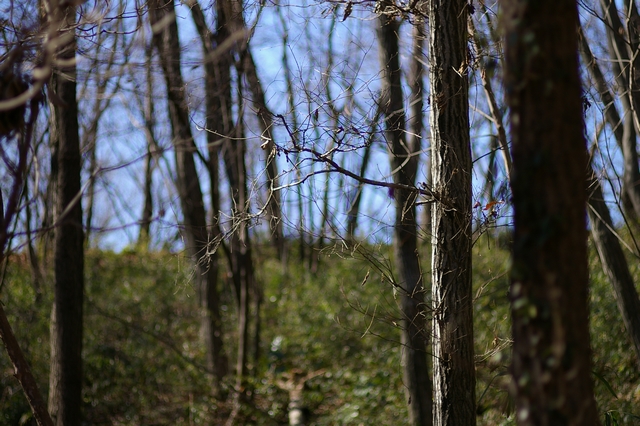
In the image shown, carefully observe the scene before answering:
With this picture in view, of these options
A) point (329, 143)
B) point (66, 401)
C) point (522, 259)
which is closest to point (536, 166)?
point (522, 259)

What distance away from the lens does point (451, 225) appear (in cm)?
446

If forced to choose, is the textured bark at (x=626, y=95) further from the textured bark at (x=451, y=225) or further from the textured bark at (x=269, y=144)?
the textured bark at (x=269, y=144)

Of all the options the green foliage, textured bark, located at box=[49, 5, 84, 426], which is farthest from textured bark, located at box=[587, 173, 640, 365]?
textured bark, located at box=[49, 5, 84, 426]

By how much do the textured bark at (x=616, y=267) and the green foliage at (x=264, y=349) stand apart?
654mm

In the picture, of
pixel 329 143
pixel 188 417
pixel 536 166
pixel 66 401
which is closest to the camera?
pixel 536 166

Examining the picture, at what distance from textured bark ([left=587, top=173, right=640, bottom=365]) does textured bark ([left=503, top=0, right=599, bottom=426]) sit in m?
4.53

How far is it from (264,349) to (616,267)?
6441 millimetres

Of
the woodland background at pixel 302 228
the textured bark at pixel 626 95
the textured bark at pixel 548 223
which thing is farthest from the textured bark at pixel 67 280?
the textured bark at pixel 626 95

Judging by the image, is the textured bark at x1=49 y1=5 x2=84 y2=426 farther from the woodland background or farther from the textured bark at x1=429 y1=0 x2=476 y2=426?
the textured bark at x1=429 y1=0 x2=476 y2=426

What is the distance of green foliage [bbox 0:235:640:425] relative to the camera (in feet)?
27.5

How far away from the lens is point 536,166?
93.4 inches

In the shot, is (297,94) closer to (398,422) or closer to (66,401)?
(66,401)

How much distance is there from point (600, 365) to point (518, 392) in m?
6.23

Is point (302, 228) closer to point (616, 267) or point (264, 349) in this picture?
point (616, 267)
